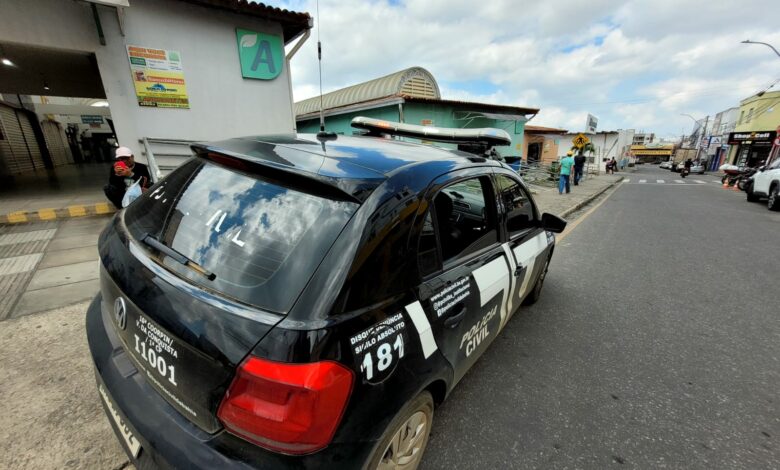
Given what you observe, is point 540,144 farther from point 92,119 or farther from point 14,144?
point 92,119

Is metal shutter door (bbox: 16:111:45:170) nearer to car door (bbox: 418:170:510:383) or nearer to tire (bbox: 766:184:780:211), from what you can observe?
car door (bbox: 418:170:510:383)

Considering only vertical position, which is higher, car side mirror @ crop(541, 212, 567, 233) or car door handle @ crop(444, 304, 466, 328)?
car side mirror @ crop(541, 212, 567, 233)

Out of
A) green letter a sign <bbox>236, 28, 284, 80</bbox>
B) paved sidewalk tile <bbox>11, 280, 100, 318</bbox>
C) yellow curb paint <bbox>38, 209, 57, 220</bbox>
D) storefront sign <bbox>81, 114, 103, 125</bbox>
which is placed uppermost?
storefront sign <bbox>81, 114, 103, 125</bbox>

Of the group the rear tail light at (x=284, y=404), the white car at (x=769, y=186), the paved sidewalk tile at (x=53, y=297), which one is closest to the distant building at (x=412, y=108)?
the white car at (x=769, y=186)

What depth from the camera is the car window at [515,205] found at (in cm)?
240

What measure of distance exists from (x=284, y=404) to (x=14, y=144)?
18884mm

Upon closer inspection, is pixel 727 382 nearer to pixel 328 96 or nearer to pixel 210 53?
pixel 210 53

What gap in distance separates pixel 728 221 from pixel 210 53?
1275cm

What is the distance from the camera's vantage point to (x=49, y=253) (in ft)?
14.4

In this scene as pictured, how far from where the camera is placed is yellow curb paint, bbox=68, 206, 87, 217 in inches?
237

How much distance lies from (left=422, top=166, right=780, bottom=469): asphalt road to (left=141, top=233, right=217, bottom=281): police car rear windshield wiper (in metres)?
1.53

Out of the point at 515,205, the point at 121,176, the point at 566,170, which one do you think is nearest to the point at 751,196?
the point at 566,170

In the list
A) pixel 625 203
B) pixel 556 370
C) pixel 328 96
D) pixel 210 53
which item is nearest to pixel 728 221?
pixel 625 203

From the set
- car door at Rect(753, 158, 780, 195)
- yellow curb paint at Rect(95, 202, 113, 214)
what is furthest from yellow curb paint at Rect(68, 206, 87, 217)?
car door at Rect(753, 158, 780, 195)
